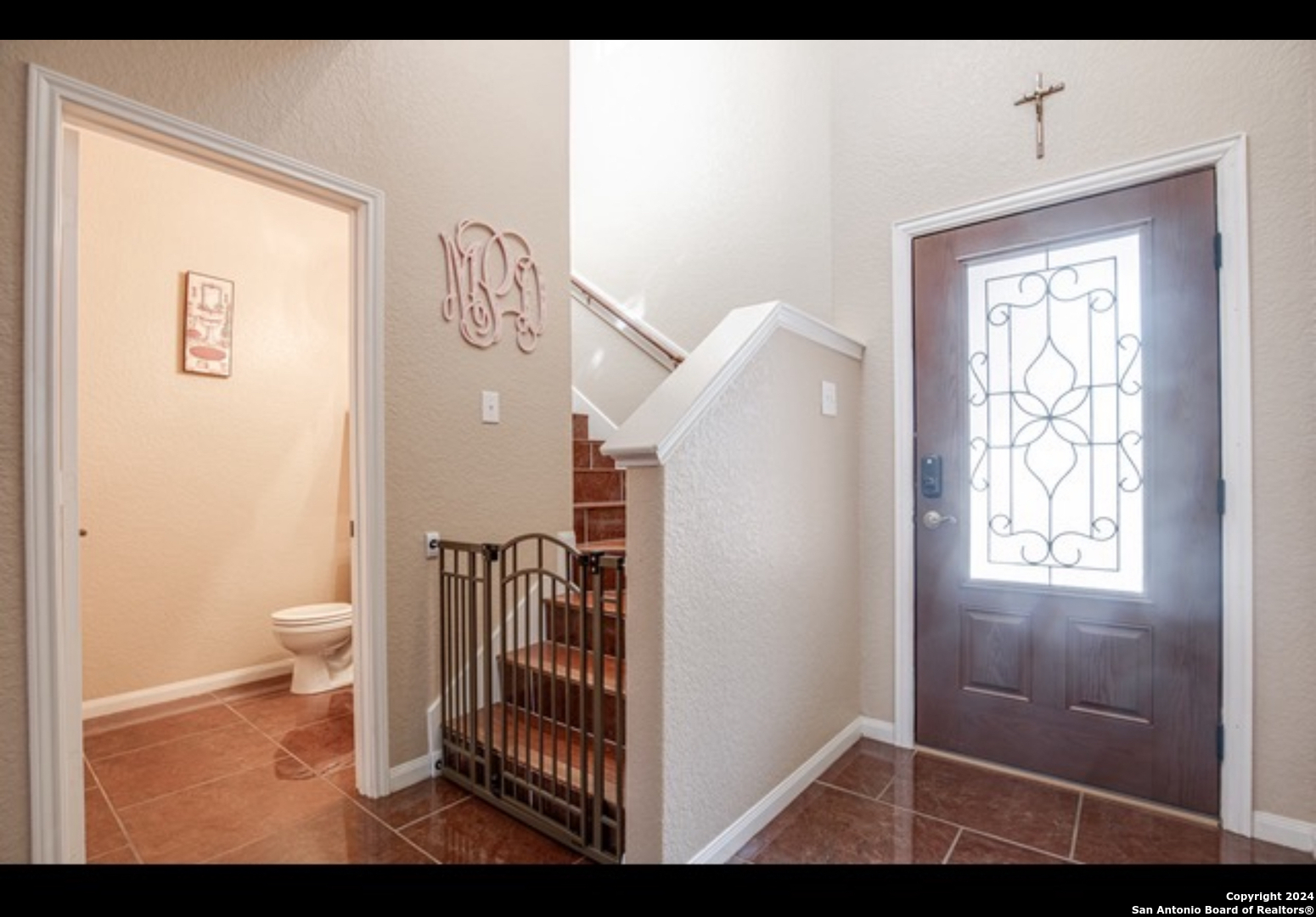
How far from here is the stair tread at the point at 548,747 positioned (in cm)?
170

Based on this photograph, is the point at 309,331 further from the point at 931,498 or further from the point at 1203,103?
the point at 1203,103

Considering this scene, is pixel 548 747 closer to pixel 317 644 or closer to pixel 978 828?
pixel 978 828

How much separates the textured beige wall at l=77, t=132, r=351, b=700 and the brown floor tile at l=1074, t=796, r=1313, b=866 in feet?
11.0

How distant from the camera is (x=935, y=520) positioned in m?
2.32

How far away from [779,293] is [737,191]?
0.70 m

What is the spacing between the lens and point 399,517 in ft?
6.79

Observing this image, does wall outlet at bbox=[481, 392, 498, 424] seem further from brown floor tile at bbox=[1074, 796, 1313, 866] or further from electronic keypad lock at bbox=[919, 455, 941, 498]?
brown floor tile at bbox=[1074, 796, 1313, 866]

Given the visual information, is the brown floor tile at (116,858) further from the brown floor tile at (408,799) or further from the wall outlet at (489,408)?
the wall outlet at (489,408)

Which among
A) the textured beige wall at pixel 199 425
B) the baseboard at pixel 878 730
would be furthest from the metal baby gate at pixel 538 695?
the textured beige wall at pixel 199 425

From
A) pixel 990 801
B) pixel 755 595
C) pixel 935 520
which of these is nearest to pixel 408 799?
pixel 755 595

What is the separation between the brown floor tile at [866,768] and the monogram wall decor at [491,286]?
202 cm

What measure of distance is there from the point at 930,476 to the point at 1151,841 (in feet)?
4.17

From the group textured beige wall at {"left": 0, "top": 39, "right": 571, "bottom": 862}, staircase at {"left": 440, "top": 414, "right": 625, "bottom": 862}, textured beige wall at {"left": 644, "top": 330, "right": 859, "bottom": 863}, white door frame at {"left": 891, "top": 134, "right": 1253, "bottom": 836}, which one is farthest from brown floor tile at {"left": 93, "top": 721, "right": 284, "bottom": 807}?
white door frame at {"left": 891, "top": 134, "right": 1253, "bottom": 836}

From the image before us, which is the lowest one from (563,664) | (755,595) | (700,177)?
(563,664)
